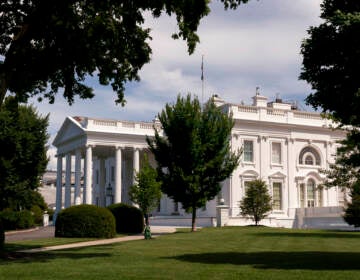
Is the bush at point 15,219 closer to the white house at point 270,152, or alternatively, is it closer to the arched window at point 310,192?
the white house at point 270,152

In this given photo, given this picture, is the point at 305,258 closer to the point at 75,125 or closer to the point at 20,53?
the point at 20,53

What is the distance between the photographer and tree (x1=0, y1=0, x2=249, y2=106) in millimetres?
17859

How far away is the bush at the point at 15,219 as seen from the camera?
4809 cm

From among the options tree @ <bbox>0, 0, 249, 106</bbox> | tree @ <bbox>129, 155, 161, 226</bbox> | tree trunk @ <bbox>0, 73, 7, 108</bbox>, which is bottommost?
tree @ <bbox>129, 155, 161, 226</bbox>

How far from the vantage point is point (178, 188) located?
3672 centimetres

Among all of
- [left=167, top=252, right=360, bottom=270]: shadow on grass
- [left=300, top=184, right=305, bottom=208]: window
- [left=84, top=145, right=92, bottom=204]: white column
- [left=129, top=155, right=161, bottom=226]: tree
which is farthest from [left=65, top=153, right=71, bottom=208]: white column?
[left=167, top=252, right=360, bottom=270]: shadow on grass

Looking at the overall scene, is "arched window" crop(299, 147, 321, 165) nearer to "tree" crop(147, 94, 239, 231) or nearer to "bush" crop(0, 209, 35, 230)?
"tree" crop(147, 94, 239, 231)

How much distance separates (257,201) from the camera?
4588 cm

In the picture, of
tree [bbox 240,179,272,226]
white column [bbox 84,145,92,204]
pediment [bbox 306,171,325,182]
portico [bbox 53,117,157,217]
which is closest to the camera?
tree [bbox 240,179,272,226]

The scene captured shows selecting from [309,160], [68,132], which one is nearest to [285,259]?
[309,160]

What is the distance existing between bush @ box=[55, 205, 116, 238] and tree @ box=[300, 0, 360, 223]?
19.7 m

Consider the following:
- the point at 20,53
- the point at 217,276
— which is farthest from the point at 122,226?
the point at 217,276

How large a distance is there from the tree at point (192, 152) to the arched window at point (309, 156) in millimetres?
21863

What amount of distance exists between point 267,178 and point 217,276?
42.3m
